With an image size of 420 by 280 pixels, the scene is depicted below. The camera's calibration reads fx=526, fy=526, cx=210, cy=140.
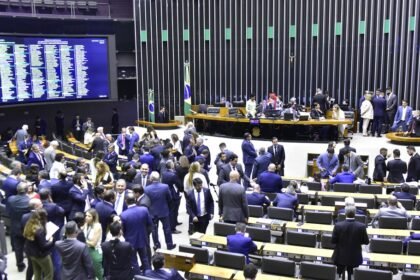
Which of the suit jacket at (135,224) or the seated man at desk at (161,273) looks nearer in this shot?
the seated man at desk at (161,273)

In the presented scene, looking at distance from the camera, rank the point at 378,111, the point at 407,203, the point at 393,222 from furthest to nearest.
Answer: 1. the point at 378,111
2. the point at 407,203
3. the point at 393,222

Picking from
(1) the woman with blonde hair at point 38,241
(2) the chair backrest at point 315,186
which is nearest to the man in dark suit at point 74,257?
(1) the woman with blonde hair at point 38,241

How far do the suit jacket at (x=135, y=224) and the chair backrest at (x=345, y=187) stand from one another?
449 cm

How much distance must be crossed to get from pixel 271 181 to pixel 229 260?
10.6 feet

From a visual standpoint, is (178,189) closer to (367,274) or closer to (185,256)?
(185,256)

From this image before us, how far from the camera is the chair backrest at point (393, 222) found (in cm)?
765

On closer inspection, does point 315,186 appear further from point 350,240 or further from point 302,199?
point 350,240

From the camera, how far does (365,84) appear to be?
63.1ft

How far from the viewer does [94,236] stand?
243 inches

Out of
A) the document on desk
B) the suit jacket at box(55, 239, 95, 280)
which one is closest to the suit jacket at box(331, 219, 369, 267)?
the suit jacket at box(55, 239, 95, 280)

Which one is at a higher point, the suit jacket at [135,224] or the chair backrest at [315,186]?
the suit jacket at [135,224]

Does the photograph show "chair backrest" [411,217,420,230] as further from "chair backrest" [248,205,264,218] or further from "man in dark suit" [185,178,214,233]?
"man in dark suit" [185,178,214,233]

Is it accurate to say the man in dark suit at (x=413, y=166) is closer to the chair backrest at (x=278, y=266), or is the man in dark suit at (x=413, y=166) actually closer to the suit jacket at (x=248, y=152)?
the suit jacket at (x=248, y=152)

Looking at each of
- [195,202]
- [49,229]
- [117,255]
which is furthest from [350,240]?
[49,229]
